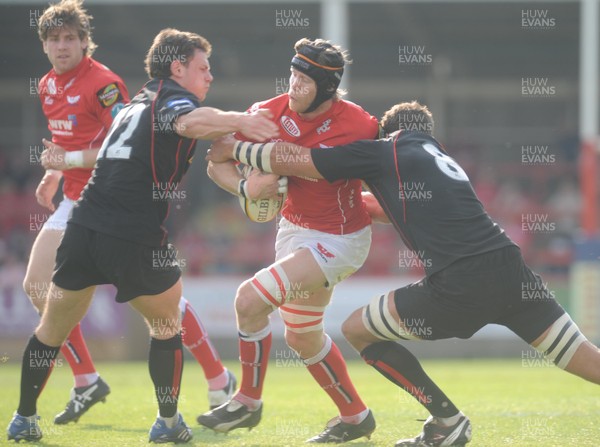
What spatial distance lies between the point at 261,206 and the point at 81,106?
1.68 meters

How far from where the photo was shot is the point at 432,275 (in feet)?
16.8

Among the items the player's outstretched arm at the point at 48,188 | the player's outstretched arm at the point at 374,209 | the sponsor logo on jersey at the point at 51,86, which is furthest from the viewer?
the player's outstretched arm at the point at 48,188

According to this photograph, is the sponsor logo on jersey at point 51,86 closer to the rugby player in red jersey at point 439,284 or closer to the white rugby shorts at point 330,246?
the white rugby shorts at point 330,246

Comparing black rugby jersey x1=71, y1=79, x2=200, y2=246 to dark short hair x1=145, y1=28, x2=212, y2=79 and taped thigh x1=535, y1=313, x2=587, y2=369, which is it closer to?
dark short hair x1=145, y1=28, x2=212, y2=79

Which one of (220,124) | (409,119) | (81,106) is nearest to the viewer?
(220,124)

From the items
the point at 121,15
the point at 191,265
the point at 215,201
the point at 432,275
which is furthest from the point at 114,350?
the point at 432,275

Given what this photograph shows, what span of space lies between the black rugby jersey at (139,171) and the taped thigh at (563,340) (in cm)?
228

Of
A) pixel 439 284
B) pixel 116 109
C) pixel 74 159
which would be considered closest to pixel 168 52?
pixel 116 109

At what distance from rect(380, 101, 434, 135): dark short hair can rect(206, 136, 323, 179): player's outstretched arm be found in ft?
1.87

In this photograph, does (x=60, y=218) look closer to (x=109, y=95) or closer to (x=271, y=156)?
(x=109, y=95)

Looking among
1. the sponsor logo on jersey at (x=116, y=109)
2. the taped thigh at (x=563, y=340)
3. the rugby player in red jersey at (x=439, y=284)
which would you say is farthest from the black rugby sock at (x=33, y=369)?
the taped thigh at (x=563, y=340)

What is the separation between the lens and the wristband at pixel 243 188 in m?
5.59

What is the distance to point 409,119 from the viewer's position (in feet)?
18.1

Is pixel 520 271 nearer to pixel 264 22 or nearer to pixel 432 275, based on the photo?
pixel 432 275
